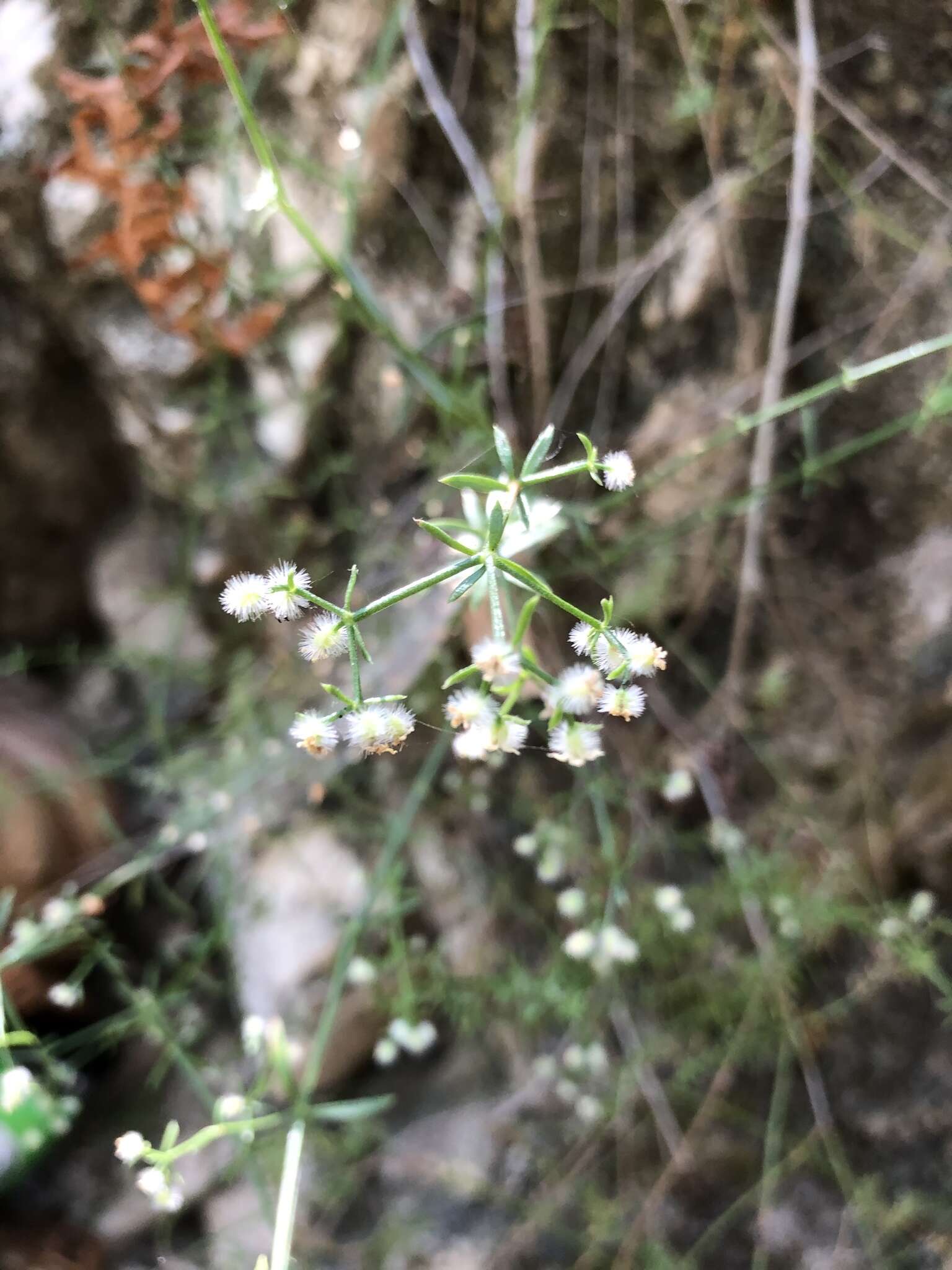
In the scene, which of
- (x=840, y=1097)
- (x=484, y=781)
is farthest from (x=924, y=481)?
(x=840, y=1097)

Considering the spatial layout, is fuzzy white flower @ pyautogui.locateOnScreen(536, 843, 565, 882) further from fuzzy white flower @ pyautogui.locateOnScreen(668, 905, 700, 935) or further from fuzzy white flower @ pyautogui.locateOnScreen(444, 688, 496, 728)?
fuzzy white flower @ pyautogui.locateOnScreen(444, 688, 496, 728)

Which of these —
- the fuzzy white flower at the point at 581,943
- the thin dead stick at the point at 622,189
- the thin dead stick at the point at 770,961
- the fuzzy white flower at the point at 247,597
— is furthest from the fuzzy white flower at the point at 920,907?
the fuzzy white flower at the point at 247,597

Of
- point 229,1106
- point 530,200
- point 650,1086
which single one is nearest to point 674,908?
point 650,1086

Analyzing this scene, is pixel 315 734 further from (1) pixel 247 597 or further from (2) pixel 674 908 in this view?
(2) pixel 674 908

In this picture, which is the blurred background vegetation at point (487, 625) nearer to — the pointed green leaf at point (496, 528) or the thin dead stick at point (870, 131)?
the thin dead stick at point (870, 131)

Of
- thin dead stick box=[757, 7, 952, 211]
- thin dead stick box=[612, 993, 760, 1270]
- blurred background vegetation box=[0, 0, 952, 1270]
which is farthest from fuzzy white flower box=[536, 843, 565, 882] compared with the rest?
thin dead stick box=[757, 7, 952, 211]
